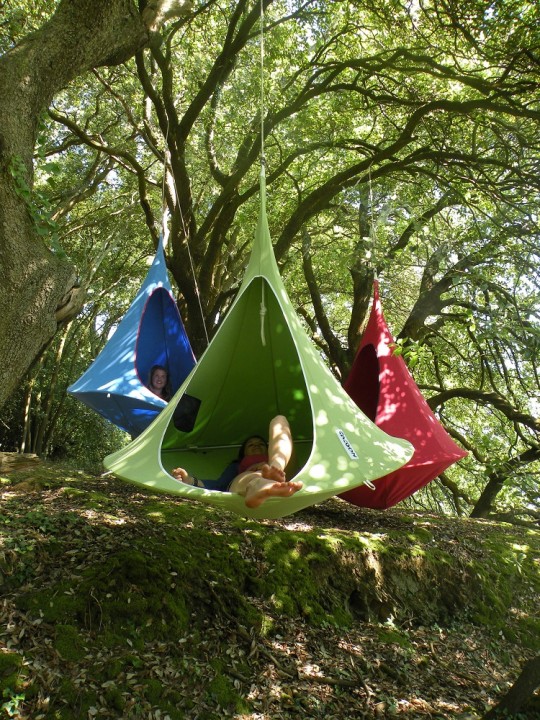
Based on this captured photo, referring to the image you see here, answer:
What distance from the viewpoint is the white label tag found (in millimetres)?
2301

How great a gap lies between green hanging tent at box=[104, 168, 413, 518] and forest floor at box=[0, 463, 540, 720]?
0.52 m

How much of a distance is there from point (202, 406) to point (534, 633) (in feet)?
8.11

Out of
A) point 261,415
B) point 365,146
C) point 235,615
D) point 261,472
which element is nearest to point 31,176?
point 261,472

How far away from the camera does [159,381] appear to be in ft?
14.5

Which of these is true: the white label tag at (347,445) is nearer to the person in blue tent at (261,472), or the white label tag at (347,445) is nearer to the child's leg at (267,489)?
the person in blue tent at (261,472)

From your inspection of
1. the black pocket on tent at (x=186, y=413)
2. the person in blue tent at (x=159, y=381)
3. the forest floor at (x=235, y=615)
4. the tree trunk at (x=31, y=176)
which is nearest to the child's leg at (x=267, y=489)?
the forest floor at (x=235, y=615)

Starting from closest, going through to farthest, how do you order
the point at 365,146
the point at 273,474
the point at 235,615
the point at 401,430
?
the point at 273,474, the point at 235,615, the point at 401,430, the point at 365,146

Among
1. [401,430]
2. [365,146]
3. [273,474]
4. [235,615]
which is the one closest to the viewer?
[273,474]

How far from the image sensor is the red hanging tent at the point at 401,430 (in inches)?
129

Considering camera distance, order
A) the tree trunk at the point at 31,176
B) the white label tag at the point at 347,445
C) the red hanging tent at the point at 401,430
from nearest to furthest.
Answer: the tree trunk at the point at 31,176 → the white label tag at the point at 347,445 → the red hanging tent at the point at 401,430

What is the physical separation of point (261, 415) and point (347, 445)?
3.89ft

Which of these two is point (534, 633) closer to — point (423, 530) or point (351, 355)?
point (423, 530)

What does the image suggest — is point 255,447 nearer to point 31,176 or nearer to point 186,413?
point 186,413

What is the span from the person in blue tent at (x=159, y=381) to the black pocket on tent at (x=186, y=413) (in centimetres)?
105
